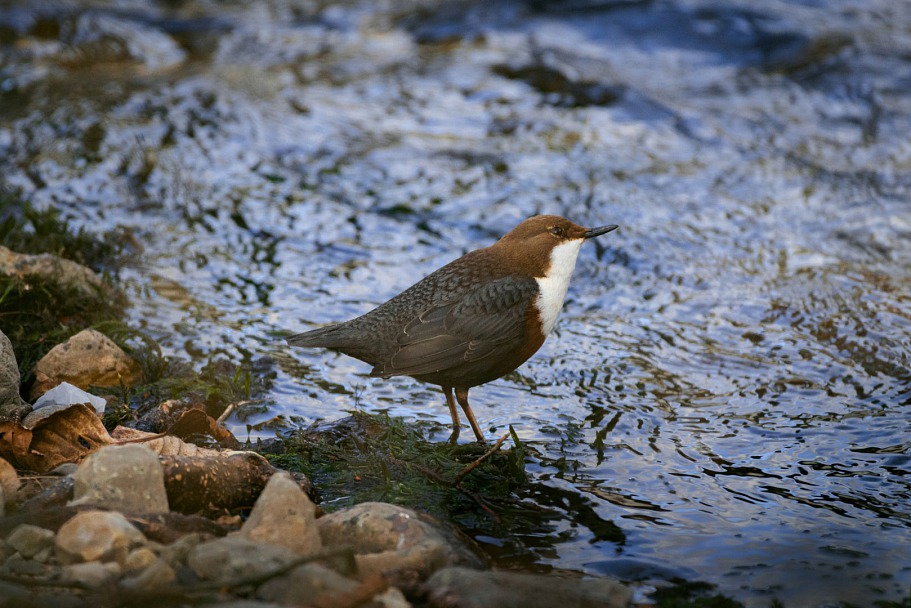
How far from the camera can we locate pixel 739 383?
5.14 meters

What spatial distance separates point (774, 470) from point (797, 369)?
128 centimetres

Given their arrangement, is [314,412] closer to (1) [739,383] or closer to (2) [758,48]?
(1) [739,383]

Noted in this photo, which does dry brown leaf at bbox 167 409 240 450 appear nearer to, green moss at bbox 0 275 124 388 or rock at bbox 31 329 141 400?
rock at bbox 31 329 141 400

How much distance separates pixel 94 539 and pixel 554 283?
2533mm

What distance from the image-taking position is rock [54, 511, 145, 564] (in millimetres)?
2660

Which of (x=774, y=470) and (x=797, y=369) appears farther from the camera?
(x=797, y=369)

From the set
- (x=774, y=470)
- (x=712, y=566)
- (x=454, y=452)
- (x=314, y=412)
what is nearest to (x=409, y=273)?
(x=314, y=412)

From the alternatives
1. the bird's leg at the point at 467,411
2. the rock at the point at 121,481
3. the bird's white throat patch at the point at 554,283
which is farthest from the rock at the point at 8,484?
the bird's white throat patch at the point at 554,283

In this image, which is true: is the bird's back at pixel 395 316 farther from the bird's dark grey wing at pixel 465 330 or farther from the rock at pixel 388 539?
the rock at pixel 388 539

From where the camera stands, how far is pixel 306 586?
2490 millimetres

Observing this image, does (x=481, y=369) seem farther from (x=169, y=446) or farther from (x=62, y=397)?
(x=62, y=397)

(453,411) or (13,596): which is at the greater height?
(13,596)

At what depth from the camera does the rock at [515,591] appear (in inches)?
104

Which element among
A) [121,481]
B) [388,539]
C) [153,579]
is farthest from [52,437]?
[388,539]
